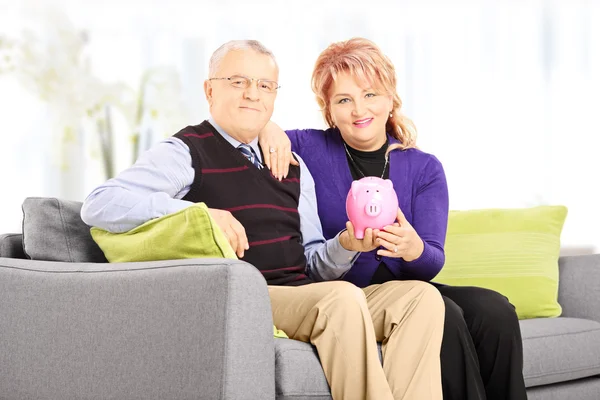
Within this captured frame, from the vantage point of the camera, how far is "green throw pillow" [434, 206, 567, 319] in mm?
2787

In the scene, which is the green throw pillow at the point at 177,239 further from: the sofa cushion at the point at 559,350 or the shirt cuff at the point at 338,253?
the sofa cushion at the point at 559,350

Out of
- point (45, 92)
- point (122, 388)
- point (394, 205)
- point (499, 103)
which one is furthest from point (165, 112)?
point (122, 388)

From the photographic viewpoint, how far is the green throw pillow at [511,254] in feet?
9.14

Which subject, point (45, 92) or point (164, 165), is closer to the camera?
point (164, 165)

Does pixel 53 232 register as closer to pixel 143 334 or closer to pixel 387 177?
pixel 143 334

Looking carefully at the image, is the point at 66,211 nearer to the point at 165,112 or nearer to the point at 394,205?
the point at 394,205

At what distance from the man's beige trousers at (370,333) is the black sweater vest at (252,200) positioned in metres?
0.12

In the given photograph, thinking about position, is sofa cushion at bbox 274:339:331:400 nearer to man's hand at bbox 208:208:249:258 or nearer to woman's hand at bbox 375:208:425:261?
man's hand at bbox 208:208:249:258

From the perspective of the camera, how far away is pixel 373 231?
1894mm

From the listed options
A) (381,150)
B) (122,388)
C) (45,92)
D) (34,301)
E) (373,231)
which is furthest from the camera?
(45,92)

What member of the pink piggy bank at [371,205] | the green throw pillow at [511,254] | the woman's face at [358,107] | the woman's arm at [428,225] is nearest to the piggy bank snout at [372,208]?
the pink piggy bank at [371,205]

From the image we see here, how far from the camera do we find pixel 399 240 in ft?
6.35

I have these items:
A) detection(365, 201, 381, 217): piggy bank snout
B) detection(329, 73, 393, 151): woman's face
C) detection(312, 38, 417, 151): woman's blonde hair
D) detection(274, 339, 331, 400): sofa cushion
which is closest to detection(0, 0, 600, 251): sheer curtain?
detection(312, 38, 417, 151): woman's blonde hair

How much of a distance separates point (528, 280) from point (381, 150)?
31.7 inches
